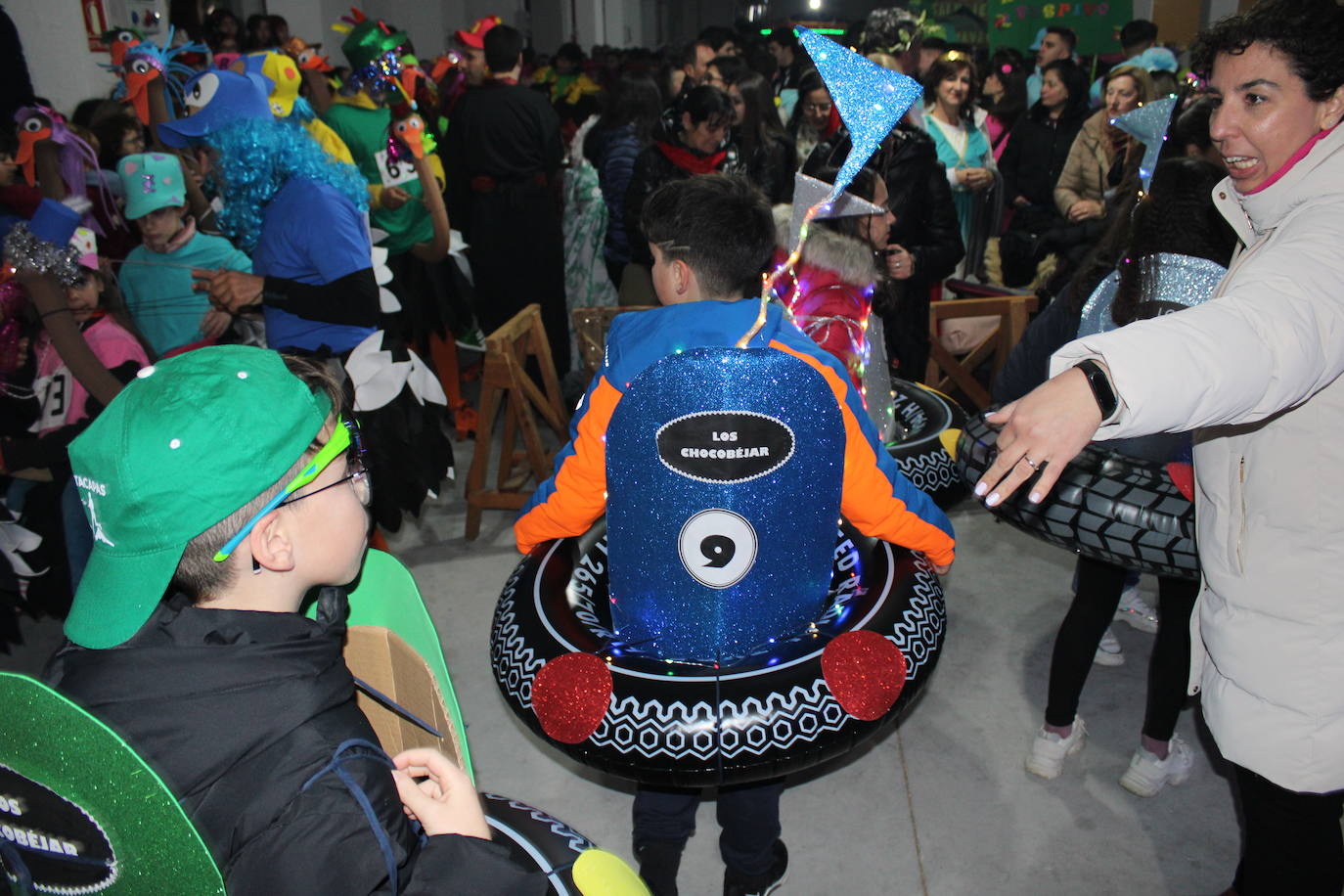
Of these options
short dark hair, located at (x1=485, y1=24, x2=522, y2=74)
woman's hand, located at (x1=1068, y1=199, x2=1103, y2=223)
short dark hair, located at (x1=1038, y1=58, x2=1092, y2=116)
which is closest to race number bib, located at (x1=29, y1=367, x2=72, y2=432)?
short dark hair, located at (x1=485, y1=24, x2=522, y2=74)

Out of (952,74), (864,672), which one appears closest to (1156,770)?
(864,672)

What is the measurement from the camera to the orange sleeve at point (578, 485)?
205 centimetres

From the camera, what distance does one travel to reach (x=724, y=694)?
6.21 feet

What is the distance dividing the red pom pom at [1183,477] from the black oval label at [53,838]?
2.19 m

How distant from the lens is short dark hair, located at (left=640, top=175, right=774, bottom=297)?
7.24ft

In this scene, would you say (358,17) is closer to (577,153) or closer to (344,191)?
(577,153)

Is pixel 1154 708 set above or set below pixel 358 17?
A: below

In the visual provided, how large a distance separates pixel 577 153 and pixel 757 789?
4.88m

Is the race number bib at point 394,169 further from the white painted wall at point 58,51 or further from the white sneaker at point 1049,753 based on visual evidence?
the white sneaker at point 1049,753

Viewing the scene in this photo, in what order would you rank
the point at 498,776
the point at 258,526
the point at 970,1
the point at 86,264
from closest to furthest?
the point at 258,526
the point at 498,776
the point at 86,264
the point at 970,1

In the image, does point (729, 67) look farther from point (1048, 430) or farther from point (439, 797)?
point (439, 797)

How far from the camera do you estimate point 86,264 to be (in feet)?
10.1

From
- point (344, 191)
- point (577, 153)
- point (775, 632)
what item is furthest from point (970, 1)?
point (775, 632)

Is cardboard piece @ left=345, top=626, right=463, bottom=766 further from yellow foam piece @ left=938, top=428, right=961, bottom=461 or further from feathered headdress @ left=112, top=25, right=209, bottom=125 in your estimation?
feathered headdress @ left=112, top=25, right=209, bottom=125
